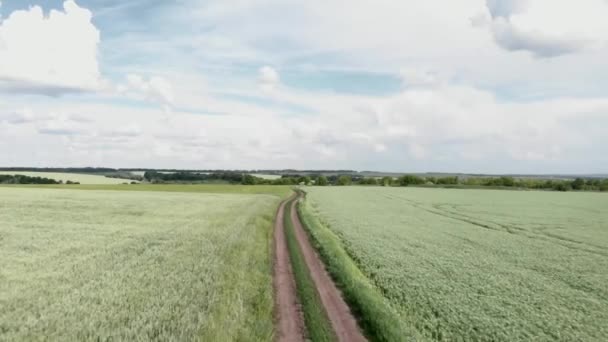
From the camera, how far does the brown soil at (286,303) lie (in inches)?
448

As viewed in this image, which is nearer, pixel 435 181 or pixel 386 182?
pixel 435 181

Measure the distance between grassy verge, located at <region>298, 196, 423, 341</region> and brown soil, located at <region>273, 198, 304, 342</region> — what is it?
73.9 inches

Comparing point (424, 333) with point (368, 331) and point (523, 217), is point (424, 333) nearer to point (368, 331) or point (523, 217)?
point (368, 331)

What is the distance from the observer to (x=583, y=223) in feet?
131

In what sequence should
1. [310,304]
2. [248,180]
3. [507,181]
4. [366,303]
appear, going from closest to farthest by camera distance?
1. [310,304]
2. [366,303]
3. [507,181]
4. [248,180]

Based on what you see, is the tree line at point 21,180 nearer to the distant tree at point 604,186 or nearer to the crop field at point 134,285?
the crop field at point 134,285

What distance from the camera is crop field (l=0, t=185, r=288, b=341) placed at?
10906mm

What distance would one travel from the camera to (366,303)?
44.8 ft

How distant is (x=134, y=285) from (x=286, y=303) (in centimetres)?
565

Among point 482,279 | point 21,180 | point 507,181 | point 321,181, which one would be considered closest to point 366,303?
point 482,279

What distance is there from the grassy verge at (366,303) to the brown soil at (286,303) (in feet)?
6.16

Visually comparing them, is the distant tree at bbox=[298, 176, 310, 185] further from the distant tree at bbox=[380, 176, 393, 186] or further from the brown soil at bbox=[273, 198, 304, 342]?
the brown soil at bbox=[273, 198, 304, 342]

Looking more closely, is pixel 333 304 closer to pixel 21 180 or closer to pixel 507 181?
pixel 21 180

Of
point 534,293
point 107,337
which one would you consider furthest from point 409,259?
point 107,337
